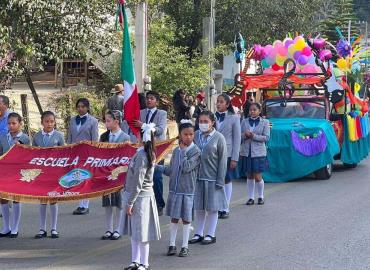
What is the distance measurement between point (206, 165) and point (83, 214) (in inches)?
121

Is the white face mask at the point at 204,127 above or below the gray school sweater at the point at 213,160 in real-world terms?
above

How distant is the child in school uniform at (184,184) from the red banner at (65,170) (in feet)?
2.11

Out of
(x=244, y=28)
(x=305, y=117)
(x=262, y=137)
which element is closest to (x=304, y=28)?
(x=244, y=28)

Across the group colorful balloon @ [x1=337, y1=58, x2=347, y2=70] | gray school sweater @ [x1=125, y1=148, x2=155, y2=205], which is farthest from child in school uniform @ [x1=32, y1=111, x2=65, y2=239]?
colorful balloon @ [x1=337, y1=58, x2=347, y2=70]

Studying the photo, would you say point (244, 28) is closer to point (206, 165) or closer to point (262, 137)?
point (262, 137)

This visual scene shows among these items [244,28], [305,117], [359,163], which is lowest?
[359,163]

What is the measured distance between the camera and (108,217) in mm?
9633

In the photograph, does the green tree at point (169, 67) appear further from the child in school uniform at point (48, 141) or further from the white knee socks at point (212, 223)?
the white knee socks at point (212, 223)

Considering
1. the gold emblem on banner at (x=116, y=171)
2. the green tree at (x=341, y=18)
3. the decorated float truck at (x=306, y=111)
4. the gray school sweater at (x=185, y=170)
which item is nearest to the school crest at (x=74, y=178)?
the gold emblem on banner at (x=116, y=171)

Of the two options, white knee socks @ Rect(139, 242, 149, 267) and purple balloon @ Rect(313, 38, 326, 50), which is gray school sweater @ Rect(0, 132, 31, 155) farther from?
purple balloon @ Rect(313, 38, 326, 50)

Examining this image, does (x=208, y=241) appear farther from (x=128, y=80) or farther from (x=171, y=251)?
(x=128, y=80)

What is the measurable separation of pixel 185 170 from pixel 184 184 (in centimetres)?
16

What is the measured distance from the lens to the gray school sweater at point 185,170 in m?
8.62

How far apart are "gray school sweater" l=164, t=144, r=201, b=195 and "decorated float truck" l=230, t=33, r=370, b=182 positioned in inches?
261
